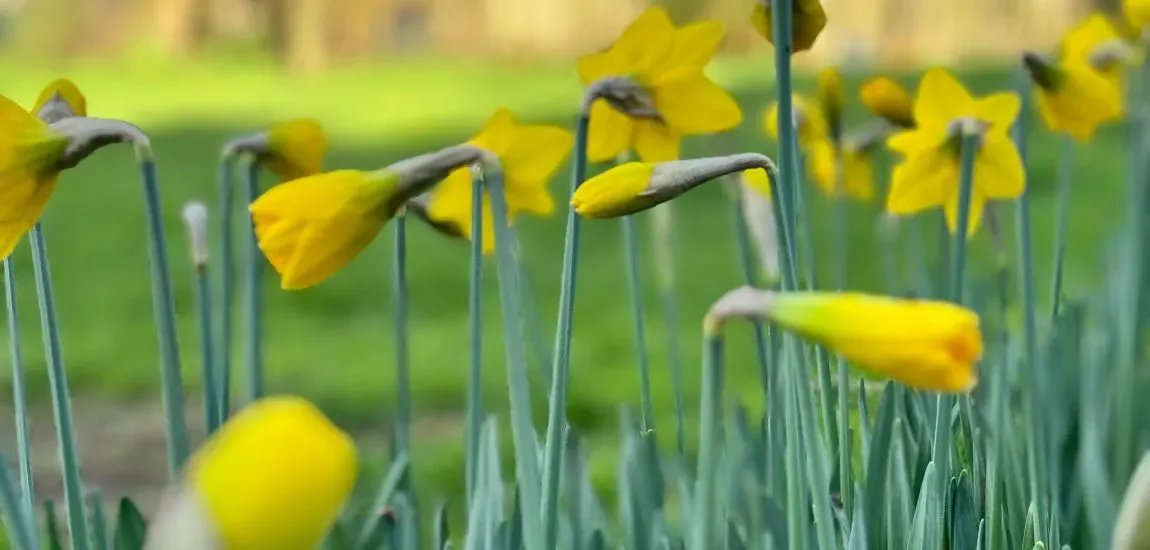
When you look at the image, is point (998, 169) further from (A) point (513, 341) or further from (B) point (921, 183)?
(A) point (513, 341)

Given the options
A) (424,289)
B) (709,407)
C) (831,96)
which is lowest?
(424,289)

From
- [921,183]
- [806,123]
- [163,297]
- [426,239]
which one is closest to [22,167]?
[163,297]

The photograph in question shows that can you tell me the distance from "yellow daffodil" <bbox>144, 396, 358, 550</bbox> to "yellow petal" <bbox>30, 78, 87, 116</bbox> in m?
0.34

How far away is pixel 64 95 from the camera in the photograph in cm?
51

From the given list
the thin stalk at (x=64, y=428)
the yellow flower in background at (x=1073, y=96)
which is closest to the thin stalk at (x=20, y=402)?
the thin stalk at (x=64, y=428)

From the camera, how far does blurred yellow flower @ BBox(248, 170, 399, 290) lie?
37cm

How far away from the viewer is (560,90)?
5.64m

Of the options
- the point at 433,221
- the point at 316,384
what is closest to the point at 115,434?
the point at 316,384

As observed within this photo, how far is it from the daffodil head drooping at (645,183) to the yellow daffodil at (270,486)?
7.6 inches

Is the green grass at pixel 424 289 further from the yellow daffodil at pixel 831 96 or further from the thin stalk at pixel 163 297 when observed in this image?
the thin stalk at pixel 163 297

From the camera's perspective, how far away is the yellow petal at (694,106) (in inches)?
21.2

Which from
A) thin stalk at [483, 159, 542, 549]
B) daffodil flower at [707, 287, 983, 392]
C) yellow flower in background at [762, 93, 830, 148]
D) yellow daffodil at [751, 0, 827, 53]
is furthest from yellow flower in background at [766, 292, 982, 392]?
yellow flower in background at [762, 93, 830, 148]

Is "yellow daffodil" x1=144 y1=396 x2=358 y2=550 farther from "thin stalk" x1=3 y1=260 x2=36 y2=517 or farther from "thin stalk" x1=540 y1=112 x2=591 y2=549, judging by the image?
"thin stalk" x1=3 y1=260 x2=36 y2=517

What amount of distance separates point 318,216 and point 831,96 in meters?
0.45
